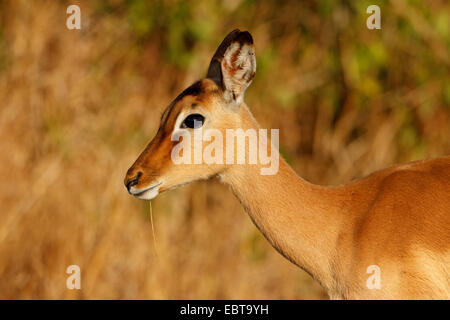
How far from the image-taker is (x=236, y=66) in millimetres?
3506

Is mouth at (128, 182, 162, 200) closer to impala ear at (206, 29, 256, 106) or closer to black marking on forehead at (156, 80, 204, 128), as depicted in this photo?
black marking on forehead at (156, 80, 204, 128)

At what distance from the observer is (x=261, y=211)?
350 cm

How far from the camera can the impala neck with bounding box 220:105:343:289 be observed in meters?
3.44

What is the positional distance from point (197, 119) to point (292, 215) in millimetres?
654

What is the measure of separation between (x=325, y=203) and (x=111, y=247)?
3276 mm

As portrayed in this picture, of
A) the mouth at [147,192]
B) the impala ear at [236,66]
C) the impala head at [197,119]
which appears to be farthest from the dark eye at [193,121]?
the mouth at [147,192]

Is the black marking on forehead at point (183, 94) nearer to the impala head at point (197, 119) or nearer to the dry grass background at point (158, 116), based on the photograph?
the impala head at point (197, 119)

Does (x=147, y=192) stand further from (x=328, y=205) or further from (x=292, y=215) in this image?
(x=328, y=205)

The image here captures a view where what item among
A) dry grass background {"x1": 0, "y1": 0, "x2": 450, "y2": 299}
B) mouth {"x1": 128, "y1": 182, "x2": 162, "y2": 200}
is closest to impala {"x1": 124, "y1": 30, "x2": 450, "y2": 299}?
mouth {"x1": 128, "y1": 182, "x2": 162, "y2": 200}

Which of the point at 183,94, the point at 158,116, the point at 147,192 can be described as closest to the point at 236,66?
the point at 183,94

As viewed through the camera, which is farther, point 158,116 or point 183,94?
point 158,116

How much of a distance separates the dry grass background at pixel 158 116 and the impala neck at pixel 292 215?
10.1 ft

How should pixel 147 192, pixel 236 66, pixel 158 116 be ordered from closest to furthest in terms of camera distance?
pixel 147 192, pixel 236 66, pixel 158 116

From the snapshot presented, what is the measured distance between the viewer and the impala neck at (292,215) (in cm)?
344
